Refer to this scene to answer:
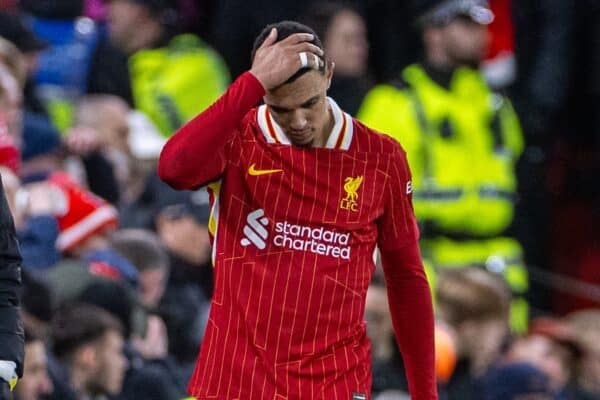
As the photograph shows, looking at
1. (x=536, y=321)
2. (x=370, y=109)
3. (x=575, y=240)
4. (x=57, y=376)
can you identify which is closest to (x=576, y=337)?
(x=536, y=321)

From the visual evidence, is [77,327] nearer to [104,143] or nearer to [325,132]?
[325,132]

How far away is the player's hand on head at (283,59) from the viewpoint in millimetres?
5230

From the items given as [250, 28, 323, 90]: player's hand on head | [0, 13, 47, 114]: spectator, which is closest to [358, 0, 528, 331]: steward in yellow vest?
[0, 13, 47, 114]: spectator

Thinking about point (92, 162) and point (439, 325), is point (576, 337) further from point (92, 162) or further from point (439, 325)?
point (92, 162)

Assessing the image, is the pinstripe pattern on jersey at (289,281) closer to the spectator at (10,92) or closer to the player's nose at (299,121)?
the player's nose at (299,121)

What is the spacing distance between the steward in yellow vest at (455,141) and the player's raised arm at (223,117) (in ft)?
13.1

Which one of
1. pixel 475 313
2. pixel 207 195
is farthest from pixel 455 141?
pixel 207 195

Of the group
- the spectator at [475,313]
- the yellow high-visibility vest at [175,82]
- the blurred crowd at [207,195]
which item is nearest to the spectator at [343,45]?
the blurred crowd at [207,195]

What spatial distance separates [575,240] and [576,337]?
2232mm

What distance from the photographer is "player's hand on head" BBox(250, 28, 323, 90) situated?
5.23 m

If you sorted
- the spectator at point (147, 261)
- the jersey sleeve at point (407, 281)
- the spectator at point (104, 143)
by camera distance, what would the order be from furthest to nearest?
the spectator at point (104, 143) → the spectator at point (147, 261) → the jersey sleeve at point (407, 281)

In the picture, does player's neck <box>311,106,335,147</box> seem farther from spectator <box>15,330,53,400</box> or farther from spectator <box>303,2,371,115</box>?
spectator <box>303,2,371,115</box>

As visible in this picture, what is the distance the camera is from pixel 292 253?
212 inches

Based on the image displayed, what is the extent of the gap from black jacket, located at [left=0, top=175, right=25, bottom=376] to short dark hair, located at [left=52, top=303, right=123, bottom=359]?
70.9 inches
